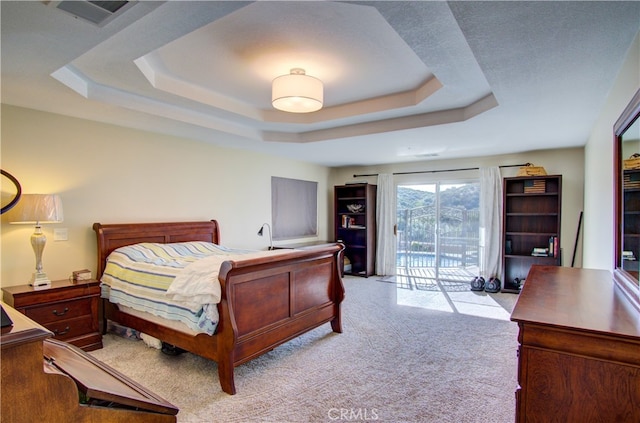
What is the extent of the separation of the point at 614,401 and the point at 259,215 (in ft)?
16.0

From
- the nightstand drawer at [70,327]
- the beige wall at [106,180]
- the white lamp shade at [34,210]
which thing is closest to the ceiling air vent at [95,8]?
the white lamp shade at [34,210]

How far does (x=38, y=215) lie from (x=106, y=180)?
0.85m

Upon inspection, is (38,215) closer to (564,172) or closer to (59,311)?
(59,311)

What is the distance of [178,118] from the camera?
142 inches

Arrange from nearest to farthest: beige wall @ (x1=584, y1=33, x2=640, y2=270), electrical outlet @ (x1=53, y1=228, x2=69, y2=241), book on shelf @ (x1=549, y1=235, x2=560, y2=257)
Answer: beige wall @ (x1=584, y1=33, x2=640, y2=270) → electrical outlet @ (x1=53, y1=228, x2=69, y2=241) → book on shelf @ (x1=549, y1=235, x2=560, y2=257)

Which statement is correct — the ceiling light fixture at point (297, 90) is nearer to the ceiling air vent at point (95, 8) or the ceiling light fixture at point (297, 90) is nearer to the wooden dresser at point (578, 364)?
the ceiling air vent at point (95, 8)

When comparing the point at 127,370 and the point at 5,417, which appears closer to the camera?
the point at 5,417

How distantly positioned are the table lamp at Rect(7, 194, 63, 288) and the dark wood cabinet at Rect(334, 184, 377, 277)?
15.3ft

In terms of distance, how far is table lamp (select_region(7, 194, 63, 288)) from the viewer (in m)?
2.91

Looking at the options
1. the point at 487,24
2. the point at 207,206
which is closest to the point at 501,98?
the point at 487,24

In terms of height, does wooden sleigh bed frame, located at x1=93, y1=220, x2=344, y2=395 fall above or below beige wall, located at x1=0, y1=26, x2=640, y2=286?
below

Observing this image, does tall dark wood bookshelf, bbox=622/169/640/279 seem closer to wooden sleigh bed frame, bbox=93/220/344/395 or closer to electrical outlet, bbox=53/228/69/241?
wooden sleigh bed frame, bbox=93/220/344/395

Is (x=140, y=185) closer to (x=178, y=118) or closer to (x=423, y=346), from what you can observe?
(x=178, y=118)

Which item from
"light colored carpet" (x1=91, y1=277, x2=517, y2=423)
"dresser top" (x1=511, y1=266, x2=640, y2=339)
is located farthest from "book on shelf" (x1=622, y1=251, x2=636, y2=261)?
"light colored carpet" (x1=91, y1=277, x2=517, y2=423)
